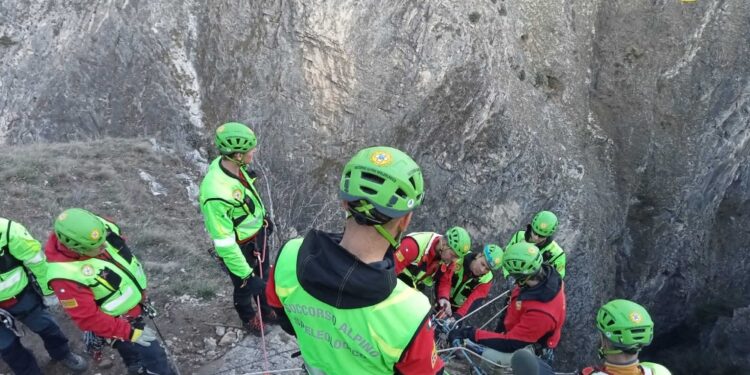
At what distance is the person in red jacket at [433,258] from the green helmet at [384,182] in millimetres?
4272

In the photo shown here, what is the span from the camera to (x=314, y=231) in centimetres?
283

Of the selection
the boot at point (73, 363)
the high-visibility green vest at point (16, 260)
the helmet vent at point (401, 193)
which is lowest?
the boot at point (73, 363)

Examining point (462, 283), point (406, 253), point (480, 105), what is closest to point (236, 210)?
point (406, 253)

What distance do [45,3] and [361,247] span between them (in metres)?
18.1

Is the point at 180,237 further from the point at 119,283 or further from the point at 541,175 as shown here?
the point at 541,175

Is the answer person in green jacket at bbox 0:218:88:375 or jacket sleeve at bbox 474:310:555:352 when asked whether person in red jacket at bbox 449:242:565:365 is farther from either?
person in green jacket at bbox 0:218:88:375

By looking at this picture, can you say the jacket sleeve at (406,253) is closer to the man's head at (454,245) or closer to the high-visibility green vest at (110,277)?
the man's head at (454,245)

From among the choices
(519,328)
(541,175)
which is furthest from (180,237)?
(541,175)

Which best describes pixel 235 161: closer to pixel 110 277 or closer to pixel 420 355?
pixel 110 277

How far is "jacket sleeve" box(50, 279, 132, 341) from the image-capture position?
15.5 ft

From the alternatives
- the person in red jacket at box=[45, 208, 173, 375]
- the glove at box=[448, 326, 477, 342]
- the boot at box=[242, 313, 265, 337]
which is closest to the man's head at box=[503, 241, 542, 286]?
the glove at box=[448, 326, 477, 342]

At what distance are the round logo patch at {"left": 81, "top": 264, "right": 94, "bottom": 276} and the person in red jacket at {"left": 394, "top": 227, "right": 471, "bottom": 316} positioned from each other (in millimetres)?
3728

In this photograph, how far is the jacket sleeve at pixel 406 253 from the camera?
7039 mm

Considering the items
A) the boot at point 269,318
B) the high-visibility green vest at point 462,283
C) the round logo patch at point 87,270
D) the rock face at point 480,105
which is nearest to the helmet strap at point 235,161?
the round logo patch at point 87,270
